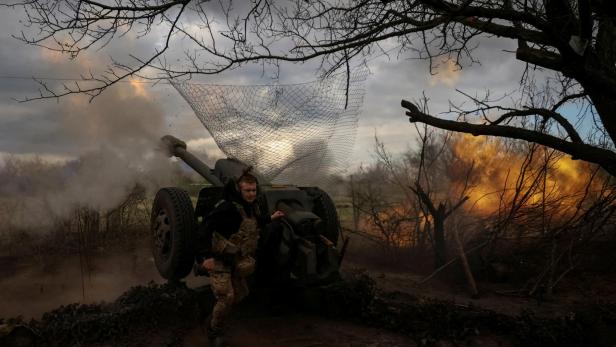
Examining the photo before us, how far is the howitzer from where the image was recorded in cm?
546

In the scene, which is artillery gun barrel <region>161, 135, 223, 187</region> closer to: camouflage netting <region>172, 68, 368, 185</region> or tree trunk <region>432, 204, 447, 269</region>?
camouflage netting <region>172, 68, 368, 185</region>

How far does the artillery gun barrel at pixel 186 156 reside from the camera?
731 centimetres

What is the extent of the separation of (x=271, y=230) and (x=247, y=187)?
0.64 m

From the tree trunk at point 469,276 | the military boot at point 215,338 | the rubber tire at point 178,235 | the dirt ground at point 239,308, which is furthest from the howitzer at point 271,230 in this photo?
the tree trunk at point 469,276

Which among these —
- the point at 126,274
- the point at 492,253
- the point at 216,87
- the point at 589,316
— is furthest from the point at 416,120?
the point at 126,274

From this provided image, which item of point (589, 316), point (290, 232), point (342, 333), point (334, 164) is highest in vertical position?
point (334, 164)

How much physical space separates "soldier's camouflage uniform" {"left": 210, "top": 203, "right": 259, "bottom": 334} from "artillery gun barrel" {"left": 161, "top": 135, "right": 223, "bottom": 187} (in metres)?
2.01

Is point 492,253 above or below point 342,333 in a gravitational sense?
above

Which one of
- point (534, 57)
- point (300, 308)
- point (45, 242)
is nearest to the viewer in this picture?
point (534, 57)

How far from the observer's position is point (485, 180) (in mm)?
11523

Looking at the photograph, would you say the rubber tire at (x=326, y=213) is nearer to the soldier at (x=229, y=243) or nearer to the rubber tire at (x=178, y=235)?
the soldier at (x=229, y=243)

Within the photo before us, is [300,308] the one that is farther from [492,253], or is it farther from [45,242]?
[45,242]

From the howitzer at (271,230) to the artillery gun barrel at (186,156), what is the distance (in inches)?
0.7

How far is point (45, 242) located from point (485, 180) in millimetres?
10713
